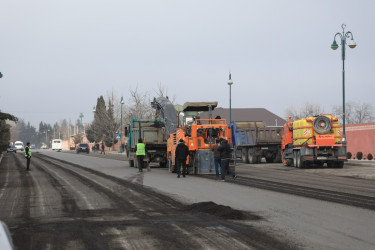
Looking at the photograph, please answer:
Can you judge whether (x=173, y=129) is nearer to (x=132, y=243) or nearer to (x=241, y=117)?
(x=132, y=243)

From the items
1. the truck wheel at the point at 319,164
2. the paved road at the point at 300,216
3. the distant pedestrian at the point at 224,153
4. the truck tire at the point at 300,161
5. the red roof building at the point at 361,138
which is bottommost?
the paved road at the point at 300,216

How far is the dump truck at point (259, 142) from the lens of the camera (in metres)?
37.1

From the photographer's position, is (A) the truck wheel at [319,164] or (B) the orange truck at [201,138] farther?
(A) the truck wheel at [319,164]

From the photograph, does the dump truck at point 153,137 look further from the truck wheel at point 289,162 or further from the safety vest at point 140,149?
the truck wheel at point 289,162

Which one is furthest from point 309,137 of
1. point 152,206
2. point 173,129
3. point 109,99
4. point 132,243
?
point 109,99

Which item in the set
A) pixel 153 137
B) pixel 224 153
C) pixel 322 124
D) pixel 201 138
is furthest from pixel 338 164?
pixel 224 153

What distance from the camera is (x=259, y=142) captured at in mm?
37000

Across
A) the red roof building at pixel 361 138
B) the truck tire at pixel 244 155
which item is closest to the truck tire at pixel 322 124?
the truck tire at pixel 244 155

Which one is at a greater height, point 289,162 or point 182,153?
point 182,153

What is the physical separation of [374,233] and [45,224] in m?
5.73

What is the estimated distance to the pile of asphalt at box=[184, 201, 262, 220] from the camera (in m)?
10.9

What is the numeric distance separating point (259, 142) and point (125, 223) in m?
27.7

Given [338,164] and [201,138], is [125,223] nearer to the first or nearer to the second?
[201,138]

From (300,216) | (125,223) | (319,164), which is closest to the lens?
(125,223)
